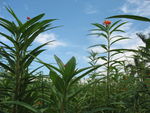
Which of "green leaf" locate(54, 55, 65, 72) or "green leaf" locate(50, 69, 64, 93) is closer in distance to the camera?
"green leaf" locate(50, 69, 64, 93)

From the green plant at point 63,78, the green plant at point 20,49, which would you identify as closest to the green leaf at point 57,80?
the green plant at point 63,78

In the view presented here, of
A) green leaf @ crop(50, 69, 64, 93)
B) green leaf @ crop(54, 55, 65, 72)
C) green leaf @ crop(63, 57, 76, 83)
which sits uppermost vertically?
green leaf @ crop(54, 55, 65, 72)

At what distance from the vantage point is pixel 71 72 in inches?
46.1

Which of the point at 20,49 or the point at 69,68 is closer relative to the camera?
the point at 69,68

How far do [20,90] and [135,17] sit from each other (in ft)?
3.88

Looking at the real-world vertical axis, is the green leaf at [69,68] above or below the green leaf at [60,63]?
below

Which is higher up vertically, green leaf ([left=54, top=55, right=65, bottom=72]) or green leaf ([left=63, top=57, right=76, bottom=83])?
green leaf ([left=54, top=55, right=65, bottom=72])

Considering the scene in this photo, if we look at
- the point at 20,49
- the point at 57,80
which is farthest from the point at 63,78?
the point at 20,49

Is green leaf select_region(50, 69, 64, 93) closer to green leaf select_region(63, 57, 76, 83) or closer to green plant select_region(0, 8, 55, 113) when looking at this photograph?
green leaf select_region(63, 57, 76, 83)

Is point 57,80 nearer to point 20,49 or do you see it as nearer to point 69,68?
point 69,68

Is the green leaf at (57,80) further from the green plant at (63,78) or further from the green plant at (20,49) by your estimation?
the green plant at (20,49)

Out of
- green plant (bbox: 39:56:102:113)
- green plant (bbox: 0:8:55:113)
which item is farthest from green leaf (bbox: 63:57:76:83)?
green plant (bbox: 0:8:55:113)

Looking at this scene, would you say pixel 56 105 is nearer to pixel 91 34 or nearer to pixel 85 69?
pixel 85 69

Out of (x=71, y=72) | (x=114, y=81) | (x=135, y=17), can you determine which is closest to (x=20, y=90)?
(x=71, y=72)
